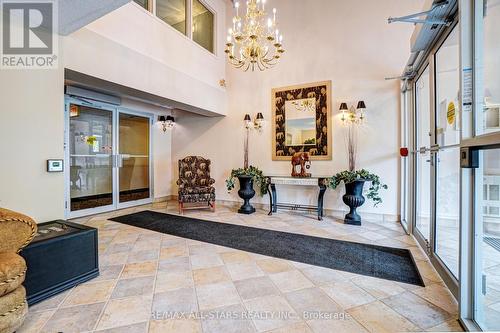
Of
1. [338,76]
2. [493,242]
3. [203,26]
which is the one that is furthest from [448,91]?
[203,26]

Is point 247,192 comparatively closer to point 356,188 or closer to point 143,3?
point 356,188

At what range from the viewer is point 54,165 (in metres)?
2.51

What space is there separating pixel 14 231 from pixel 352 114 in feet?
16.1

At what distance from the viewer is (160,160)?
6684 millimetres

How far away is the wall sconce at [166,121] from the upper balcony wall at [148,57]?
1500 mm

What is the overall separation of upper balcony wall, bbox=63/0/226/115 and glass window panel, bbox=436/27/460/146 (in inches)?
157

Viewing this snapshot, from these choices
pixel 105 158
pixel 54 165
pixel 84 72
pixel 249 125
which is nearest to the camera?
pixel 54 165

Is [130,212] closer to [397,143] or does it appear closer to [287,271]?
[287,271]

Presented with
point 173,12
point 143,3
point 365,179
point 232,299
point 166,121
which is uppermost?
point 173,12

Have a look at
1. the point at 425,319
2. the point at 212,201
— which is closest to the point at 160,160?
the point at 212,201

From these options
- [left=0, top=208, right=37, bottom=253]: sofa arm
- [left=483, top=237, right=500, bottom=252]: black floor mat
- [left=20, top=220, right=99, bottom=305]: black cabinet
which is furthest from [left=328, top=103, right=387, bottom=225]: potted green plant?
[left=0, top=208, right=37, bottom=253]: sofa arm

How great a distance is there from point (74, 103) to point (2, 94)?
2886mm

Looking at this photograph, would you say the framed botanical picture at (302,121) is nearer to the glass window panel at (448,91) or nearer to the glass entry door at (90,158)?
the glass window panel at (448,91)

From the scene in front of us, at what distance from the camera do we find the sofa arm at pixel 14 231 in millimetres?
1588
